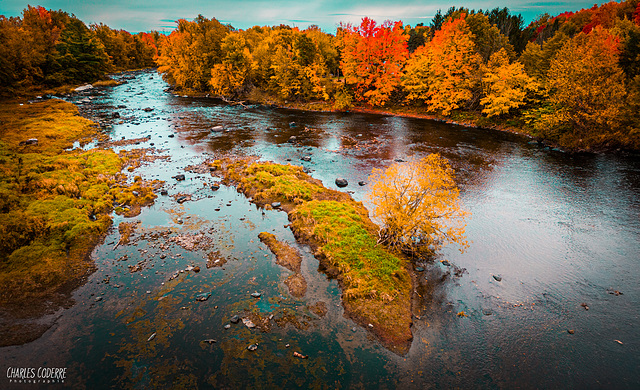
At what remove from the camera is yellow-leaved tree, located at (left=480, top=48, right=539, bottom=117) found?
4556 cm

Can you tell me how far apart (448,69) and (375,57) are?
1514 cm

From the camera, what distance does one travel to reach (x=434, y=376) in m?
11.4

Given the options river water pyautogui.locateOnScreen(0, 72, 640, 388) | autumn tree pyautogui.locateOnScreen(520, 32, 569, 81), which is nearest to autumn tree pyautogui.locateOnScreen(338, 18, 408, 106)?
autumn tree pyautogui.locateOnScreen(520, 32, 569, 81)

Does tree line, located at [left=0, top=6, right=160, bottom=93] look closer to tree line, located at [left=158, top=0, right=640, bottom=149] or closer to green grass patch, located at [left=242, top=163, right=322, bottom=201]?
tree line, located at [left=158, top=0, right=640, bottom=149]

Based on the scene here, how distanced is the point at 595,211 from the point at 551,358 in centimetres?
1808

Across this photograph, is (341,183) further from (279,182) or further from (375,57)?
(375,57)

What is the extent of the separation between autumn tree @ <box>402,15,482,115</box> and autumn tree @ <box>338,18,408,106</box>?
3687mm

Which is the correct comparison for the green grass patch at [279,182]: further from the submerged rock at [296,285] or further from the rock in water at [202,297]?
the rock in water at [202,297]

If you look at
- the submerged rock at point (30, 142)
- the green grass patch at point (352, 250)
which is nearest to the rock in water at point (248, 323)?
the green grass patch at point (352, 250)

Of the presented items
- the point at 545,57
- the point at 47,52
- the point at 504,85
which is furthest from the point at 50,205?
the point at 47,52

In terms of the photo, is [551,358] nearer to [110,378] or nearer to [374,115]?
[110,378]

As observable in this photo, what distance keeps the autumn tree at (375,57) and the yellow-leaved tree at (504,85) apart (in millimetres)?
17132

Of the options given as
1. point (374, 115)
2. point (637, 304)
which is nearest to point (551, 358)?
point (637, 304)

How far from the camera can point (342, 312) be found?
1432cm
